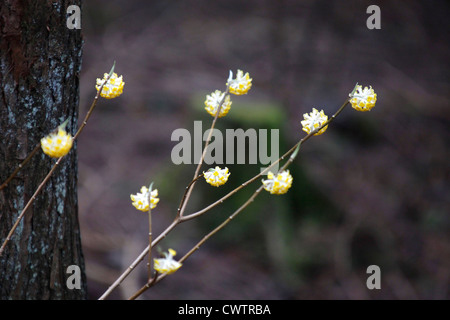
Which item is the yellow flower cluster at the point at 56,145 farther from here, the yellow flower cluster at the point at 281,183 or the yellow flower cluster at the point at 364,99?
the yellow flower cluster at the point at 364,99

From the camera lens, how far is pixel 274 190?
103 centimetres

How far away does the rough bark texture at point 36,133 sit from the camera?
4.15 ft

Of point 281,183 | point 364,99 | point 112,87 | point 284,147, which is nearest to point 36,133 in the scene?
point 112,87

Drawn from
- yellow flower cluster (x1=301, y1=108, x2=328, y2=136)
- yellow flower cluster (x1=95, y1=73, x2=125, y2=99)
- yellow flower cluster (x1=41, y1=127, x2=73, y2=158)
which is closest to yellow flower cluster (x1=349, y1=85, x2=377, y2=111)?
yellow flower cluster (x1=301, y1=108, x2=328, y2=136)

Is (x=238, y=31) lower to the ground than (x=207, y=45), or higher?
higher

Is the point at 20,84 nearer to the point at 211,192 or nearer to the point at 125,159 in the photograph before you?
the point at 211,192

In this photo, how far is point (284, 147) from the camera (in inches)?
127

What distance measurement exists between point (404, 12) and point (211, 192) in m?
5.90

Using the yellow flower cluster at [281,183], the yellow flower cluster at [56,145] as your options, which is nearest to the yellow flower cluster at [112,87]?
the yellow flower cluster at [56,145]

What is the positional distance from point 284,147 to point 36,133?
7.09ft

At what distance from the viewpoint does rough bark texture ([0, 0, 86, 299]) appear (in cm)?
126

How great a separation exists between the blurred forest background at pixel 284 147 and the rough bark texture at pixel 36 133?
4.22 ft

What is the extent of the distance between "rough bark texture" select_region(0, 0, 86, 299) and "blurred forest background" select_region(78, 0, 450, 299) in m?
1.29

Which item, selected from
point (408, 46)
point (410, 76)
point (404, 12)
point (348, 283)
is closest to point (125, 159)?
point (348, 283)
